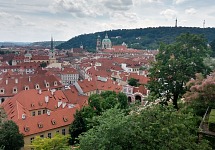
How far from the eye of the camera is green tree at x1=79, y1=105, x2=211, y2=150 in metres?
13.0

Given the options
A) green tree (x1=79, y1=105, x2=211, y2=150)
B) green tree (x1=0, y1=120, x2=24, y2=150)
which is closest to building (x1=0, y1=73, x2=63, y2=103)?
green tree (x1=0, y1=120, x2=24, y2=150)

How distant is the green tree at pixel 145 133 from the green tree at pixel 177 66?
54.9ft

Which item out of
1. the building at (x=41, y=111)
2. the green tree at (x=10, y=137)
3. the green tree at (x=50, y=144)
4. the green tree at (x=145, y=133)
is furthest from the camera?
the building at (x=41, y=111)

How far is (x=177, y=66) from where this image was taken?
101ft

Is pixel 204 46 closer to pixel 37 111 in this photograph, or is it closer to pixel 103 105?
pixel 103 105

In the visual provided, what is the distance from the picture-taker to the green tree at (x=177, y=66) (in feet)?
101

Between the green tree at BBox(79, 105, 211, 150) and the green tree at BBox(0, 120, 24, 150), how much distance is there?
15.6 meters

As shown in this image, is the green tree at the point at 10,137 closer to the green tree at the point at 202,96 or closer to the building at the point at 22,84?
the green tree at the point at 202,96

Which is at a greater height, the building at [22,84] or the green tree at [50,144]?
the building at [22,84]

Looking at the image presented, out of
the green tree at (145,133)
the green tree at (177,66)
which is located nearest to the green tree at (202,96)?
the green tree at (145,133)

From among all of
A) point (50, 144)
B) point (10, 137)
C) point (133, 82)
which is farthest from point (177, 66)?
point (133, 82)

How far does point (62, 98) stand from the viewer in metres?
45.7

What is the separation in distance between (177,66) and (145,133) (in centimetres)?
1890

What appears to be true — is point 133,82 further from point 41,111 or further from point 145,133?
point 145,133
